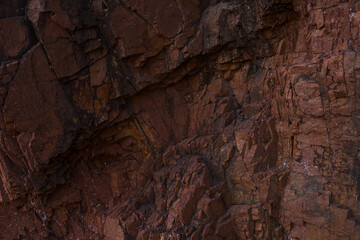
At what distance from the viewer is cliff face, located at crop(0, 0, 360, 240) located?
822 centimetres

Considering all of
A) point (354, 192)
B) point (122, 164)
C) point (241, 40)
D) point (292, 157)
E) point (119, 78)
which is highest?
point (119, 78)

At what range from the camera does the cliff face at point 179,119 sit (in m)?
8.22

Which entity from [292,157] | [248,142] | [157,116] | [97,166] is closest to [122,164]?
[97,166]

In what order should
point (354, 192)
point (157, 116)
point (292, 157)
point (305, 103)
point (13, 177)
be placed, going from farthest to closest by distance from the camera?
point (157, 116) < point (13, 177) < point (292, 157) < point (305, 103) < point (354, 192)

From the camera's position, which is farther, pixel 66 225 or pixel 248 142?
pixel 66 225

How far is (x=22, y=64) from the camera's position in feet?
29.8

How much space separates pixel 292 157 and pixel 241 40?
3.50 metres

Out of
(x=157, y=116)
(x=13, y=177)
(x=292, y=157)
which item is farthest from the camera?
(x=157, y=116)

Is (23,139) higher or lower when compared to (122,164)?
higher

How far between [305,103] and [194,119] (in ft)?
11.7

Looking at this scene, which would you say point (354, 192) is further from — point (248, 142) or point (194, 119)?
point (194, 119)

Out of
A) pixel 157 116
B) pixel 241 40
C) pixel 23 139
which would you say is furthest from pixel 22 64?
pixel 241 40

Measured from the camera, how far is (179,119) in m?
10.8

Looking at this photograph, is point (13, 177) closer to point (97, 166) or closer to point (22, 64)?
point (97, 166)
